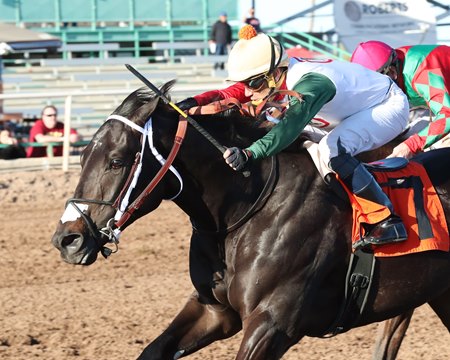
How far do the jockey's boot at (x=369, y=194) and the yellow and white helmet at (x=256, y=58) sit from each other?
47 centimetres

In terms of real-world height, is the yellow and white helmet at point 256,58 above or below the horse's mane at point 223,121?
above

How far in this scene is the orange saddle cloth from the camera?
Result: 4.03m

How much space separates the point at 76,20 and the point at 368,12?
6303 millimetres

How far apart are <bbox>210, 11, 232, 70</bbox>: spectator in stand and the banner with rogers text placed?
223 cm

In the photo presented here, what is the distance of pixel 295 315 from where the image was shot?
377cm

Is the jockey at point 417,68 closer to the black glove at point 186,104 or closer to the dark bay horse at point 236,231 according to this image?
the dark bay horse at point 236,231

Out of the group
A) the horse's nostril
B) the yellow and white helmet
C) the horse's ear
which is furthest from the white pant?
the horse's nostril

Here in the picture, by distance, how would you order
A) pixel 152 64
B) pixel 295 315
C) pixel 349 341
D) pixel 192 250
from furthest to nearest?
pixel 152 64
pixel 349 341
pixel 192 250
pixel 295 315

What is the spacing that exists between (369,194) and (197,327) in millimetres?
947

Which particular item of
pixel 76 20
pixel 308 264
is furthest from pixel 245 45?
pixel 76 20

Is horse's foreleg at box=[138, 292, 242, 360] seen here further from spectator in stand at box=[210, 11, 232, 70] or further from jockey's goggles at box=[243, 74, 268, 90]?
spectator in stand at box=[210, 11, 232, 70]

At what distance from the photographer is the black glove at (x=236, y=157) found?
11.7 ft

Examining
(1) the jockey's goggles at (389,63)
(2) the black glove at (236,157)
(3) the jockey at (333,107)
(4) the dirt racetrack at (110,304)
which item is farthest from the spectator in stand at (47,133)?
(2) the black glove at (236,157)

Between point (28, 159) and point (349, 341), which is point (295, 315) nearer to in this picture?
point (349, 341)
